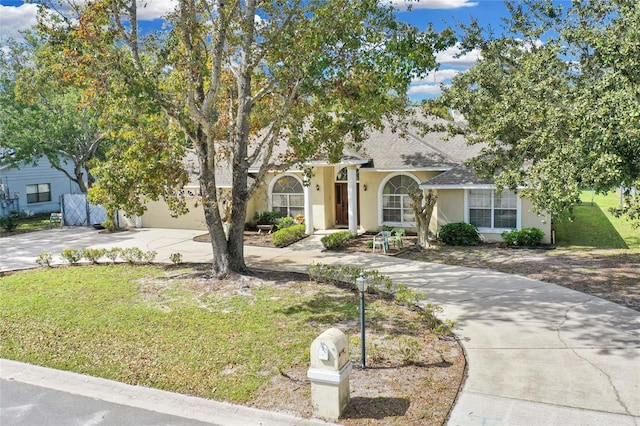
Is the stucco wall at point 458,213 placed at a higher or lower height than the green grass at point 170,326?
higher

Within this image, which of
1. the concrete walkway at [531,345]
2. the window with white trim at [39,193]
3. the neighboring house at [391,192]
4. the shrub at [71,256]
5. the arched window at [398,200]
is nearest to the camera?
the concrete walkway at [531,345]

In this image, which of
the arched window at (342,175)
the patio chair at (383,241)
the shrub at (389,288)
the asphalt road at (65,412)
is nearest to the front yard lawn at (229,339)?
the shrub at (389,288)

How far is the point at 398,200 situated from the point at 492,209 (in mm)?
3940

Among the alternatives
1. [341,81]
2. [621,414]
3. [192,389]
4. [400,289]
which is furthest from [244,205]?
[621,414]

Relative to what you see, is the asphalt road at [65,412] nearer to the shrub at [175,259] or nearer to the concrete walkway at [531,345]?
the concrete walkway at [531,345]

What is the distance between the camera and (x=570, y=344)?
30.6 ft

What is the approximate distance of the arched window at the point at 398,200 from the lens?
2150 centimetres

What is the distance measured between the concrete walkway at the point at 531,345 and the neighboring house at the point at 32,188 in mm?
15476

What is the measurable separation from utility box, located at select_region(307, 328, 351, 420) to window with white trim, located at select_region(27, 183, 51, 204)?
31746 mm

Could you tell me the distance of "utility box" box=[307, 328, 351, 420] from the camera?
686 cm

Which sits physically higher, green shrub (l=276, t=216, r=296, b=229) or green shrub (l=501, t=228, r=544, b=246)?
green shrub (l=276, t=216, r=296, b=229)

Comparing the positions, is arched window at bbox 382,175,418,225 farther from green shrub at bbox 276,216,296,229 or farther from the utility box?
the utility box

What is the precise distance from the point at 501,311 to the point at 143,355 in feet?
25.1

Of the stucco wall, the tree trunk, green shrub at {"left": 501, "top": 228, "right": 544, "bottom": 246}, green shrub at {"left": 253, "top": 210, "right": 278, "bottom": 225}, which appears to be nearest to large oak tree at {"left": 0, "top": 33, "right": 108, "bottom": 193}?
green shrub at {"left": 253, "top": 210, "right": 278, "bottom": 225}
